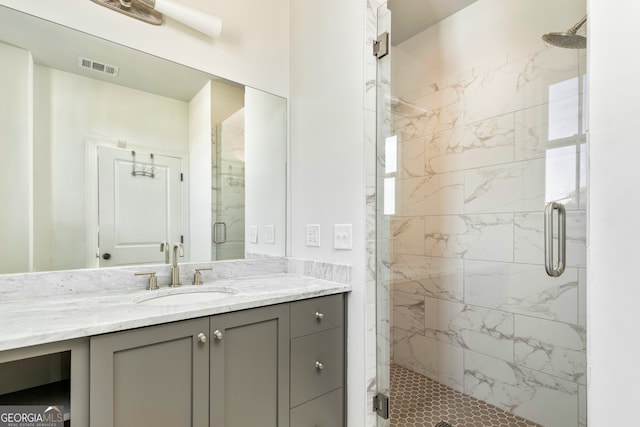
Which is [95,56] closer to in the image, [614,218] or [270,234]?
[270,234]

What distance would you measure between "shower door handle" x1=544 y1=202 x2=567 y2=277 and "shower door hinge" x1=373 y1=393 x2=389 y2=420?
973 millimetres

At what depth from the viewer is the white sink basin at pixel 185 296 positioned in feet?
4.54

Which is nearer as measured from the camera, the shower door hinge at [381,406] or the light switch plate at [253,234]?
the shower door hinge at [381,406]

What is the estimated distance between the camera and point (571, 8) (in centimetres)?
119

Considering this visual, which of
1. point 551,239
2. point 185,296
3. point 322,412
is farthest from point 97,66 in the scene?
point 551,239

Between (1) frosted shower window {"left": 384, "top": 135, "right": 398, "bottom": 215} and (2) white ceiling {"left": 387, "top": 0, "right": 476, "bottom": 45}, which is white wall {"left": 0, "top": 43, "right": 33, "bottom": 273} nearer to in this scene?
(1) frosted shower window {"left": 384, "top": 135, "right": 398, "bottom": 215}

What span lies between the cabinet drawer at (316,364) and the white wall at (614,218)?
1.01 m

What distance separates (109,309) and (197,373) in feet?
1.27

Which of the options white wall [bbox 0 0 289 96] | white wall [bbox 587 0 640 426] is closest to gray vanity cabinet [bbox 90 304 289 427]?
white wall [bbox 587 0 640 426]

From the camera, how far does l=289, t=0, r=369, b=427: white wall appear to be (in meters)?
1.54

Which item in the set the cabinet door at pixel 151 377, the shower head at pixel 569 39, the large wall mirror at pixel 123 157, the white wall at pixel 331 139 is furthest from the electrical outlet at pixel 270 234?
the shower head at pixel 569 39

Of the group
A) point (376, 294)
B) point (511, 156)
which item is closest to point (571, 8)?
point (511, 156)

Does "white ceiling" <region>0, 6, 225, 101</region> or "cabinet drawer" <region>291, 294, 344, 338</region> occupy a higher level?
"white ceiling" <region>0, 6, 225, 101</region>

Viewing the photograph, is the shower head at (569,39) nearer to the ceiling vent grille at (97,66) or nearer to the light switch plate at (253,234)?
the light switch plate at (253,234)
